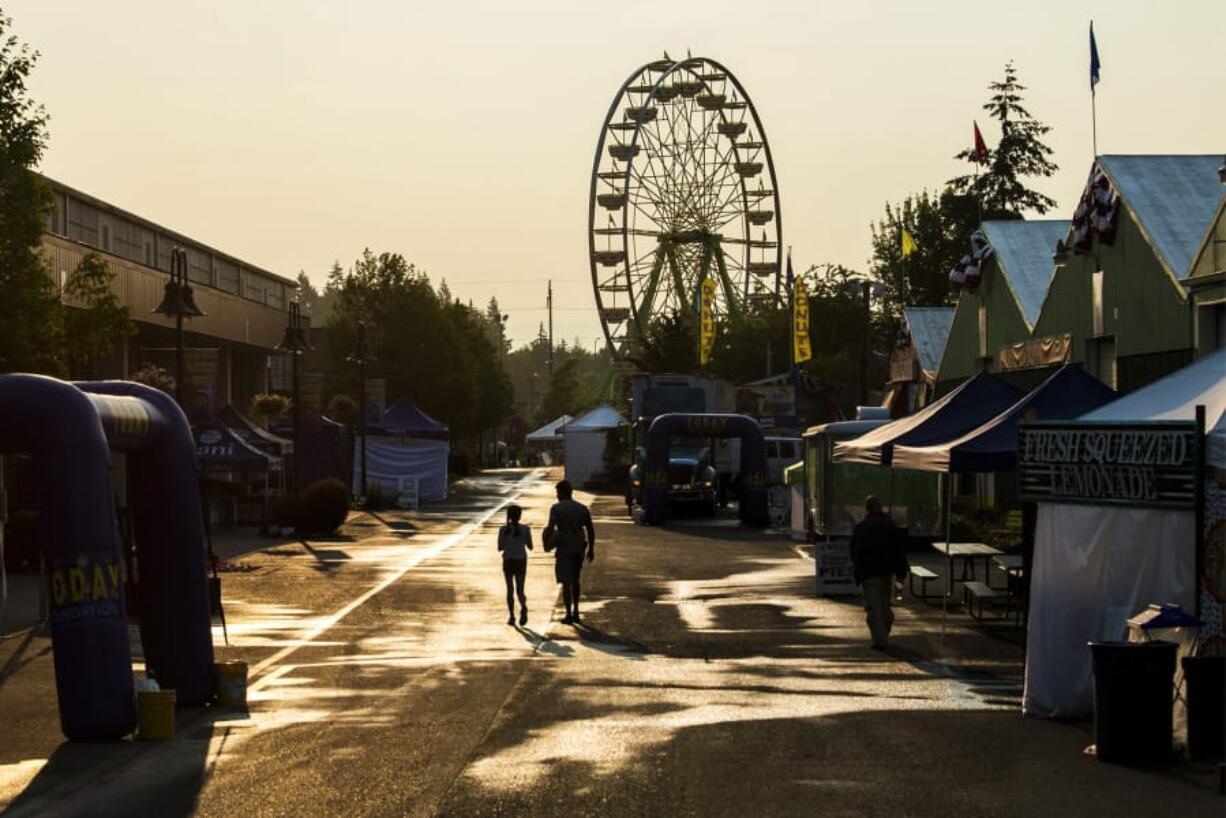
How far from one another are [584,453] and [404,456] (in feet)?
56.0

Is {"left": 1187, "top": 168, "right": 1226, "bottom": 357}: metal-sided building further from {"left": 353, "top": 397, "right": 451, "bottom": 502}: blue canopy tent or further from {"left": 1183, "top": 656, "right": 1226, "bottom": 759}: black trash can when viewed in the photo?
{"left": 353, "top": 397, "right": 451, "bottom": 502}: blue canopy tent

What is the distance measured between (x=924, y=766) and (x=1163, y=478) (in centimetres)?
326

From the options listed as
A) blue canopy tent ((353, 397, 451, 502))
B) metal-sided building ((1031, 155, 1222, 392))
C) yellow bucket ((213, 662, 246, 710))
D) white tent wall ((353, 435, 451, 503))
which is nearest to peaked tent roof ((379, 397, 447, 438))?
blue canopy tent ((353, 397, 451, 502))

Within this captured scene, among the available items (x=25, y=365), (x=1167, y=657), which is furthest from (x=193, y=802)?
(x=25, y=365)

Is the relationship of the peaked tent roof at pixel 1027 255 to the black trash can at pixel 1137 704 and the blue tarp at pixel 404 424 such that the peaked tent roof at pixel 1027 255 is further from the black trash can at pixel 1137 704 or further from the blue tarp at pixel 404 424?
the black trash can at pixel 1137 704

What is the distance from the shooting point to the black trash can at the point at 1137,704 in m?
13.3

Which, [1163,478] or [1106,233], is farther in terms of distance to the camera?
[1106,233]

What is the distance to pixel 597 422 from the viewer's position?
8256 cm

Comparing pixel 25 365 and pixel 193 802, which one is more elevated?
pixel 25 365

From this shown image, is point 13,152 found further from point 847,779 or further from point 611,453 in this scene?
point 611,453

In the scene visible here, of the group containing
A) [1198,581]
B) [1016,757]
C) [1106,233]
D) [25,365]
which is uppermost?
[1106,233]

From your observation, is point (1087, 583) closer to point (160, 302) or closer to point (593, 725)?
point (593, 725)

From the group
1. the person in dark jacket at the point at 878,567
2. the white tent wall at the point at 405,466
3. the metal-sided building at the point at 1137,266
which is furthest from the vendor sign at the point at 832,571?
the white tent wall at the point at 405,466

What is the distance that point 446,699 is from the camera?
1691 centimetres
